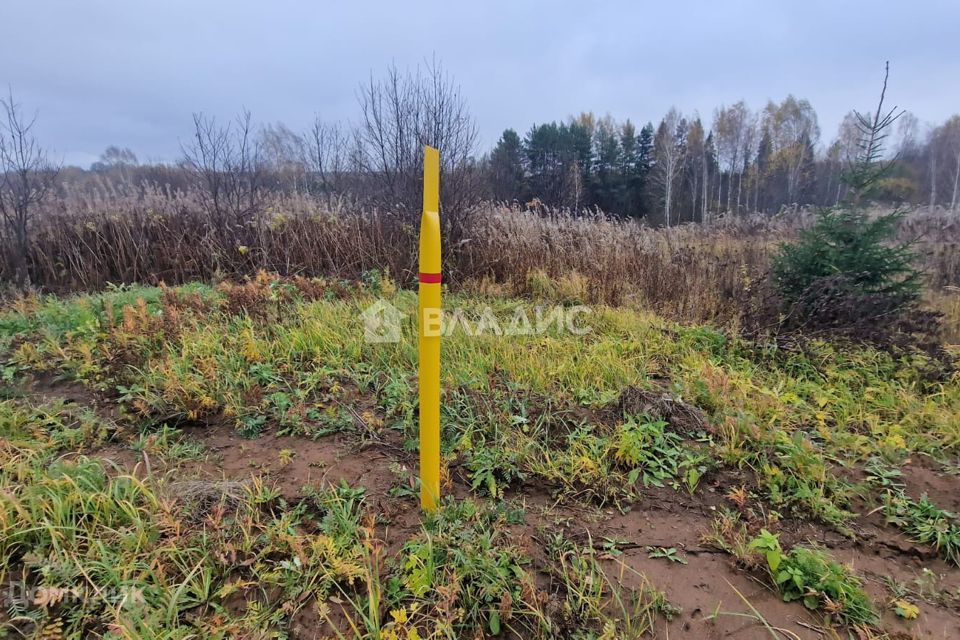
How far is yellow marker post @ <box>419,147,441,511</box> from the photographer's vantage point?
1.49 meters

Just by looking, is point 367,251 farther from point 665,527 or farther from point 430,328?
point 665,527

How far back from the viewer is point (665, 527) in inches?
72.2

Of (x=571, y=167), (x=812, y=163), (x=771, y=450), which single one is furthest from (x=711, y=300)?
(x=812, y=163)

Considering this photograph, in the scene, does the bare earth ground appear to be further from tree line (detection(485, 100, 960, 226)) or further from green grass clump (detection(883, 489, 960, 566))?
tree line (detection(485, 100, 960, 226))

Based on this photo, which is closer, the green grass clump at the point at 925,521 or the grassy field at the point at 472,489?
the grassy field at the point at 472,489

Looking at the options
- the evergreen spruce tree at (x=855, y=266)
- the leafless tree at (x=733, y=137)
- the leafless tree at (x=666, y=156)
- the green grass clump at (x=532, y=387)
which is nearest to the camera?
the green grass clump at (x=532, y=387)

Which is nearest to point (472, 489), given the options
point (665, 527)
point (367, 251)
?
point (665, 527)

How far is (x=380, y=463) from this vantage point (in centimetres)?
218

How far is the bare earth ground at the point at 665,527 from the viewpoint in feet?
4.65

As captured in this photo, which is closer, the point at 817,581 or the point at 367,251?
the point at 817,581

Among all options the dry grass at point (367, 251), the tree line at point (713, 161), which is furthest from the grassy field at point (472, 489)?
the tree line at point (713, 161)

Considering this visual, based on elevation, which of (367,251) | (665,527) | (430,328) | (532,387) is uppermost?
(367,251)

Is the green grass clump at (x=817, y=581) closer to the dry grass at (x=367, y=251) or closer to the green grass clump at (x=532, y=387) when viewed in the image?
the green grass clump at (x=532, y=387)

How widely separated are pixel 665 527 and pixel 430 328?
1.36 meters
